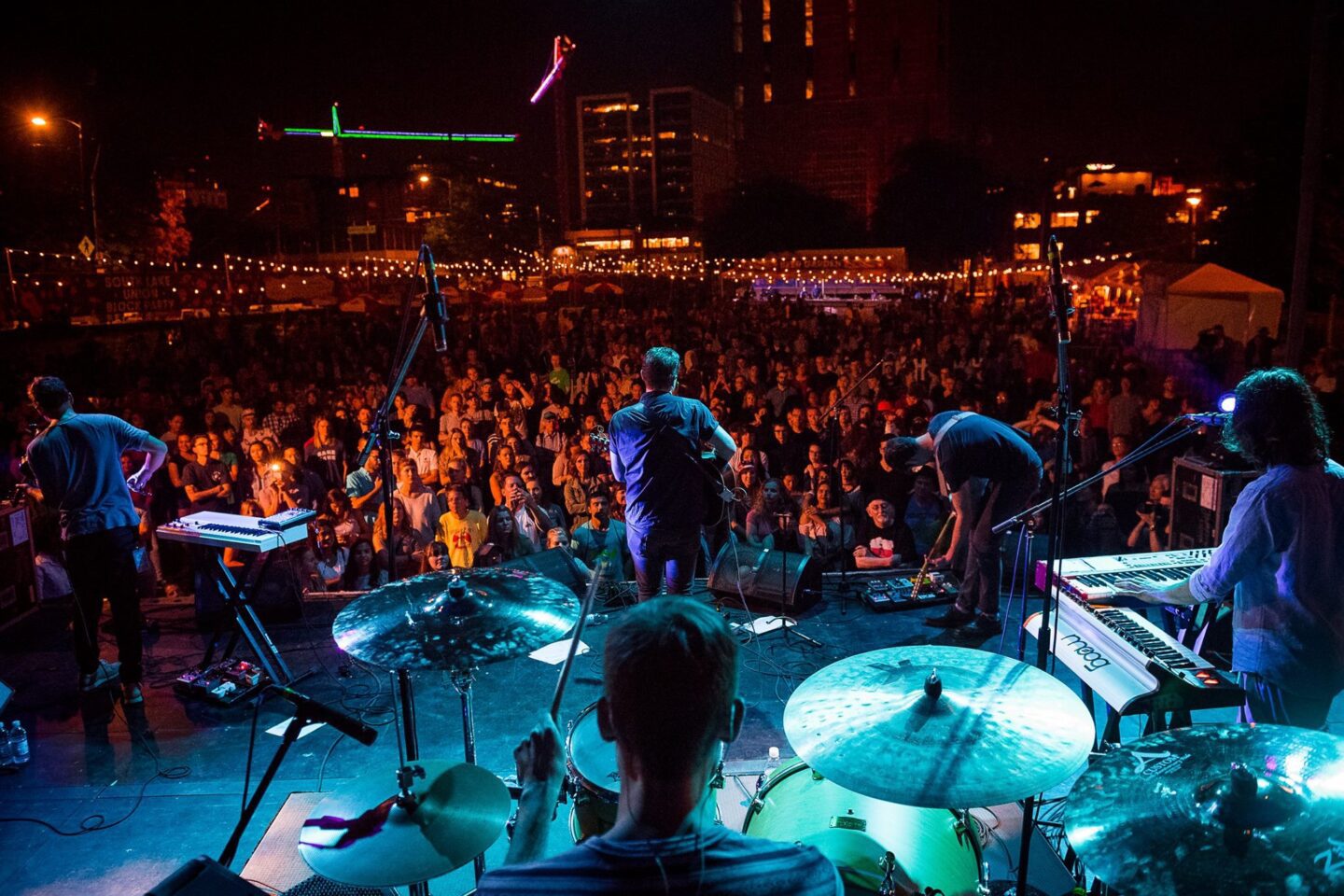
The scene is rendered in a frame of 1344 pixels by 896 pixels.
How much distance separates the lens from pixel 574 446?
697 cm

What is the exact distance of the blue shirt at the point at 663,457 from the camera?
4.16 metres

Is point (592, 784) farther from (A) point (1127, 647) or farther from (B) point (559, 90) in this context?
(B) point (559, 90)

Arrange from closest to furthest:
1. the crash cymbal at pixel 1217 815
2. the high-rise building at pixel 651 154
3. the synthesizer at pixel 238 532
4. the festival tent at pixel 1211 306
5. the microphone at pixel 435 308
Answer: the crash cymbal at pixel 1217 815 → the microphone at pixel 435 308 → the synthesizer at pixel 238 532 → the festival tent at pixel 1211 306 → the high-rise building at pixel 651 154

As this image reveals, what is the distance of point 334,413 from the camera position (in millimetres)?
8469

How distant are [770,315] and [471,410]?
11267 mm

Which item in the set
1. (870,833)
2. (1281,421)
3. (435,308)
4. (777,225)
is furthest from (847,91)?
(870,833)

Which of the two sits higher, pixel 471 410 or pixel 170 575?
pixel 471 410

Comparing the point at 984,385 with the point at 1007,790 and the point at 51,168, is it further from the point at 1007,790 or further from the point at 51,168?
the point at 51,168

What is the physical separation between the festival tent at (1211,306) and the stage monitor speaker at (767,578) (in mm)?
10841

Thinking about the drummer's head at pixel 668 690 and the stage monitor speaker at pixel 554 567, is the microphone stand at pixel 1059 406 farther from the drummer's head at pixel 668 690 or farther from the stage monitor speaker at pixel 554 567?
the stage monitor speaker at pixel 554 567

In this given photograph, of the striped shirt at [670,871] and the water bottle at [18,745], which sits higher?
the striped shirt at [670,871]

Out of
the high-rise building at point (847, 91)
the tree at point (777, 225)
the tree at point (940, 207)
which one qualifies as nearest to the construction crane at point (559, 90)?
the tree at point (777, 225)

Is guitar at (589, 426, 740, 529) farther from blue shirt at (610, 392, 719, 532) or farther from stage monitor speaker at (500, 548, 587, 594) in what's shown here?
stage monitor speaker at (500, 548, 587, 594)

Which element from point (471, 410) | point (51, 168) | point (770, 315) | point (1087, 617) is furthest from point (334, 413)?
point (51, 168)
